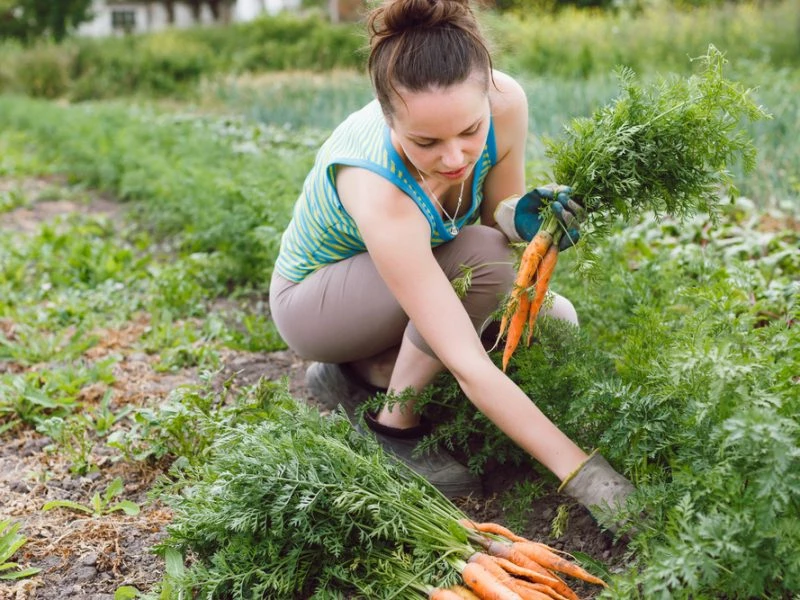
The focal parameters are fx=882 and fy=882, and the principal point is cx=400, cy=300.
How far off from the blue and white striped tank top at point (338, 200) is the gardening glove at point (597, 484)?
79 centimetres

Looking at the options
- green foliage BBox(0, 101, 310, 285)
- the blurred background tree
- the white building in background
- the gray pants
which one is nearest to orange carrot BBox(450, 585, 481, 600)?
the gray pants

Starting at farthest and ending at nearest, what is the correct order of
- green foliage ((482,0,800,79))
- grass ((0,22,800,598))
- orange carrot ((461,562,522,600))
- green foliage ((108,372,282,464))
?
green foliage ((482,0,800,79)), green foliage ((108,372,282,464)), orange carrot ((461,562,522,600)), grass ((0,22,800,598))

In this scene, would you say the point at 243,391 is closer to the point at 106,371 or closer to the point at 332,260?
the point at 332,260

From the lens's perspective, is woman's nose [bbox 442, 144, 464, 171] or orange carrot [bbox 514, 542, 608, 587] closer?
orange carrot [bbox 514, 542, 608, 587]

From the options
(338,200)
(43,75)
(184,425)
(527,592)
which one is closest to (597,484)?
(527,592)

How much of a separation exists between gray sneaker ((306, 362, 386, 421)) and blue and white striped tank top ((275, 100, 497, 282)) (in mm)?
347

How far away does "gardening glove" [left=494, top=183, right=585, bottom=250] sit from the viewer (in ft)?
7.30

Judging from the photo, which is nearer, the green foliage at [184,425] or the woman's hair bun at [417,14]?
the woman's hair bun at [417,14]

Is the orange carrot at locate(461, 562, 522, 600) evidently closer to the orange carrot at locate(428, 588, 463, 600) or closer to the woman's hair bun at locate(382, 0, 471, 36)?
the orange carrot at locate(428, 588, 463, 600)

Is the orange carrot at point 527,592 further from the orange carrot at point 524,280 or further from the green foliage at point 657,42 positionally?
the green foliage at point 657,42

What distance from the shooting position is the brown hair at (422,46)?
2.04 meters

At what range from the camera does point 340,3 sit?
77.3 ft

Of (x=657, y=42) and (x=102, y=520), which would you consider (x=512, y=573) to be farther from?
(x=657, y=42)

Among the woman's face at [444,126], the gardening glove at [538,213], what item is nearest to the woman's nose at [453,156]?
the woman's face at [444,126]
